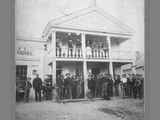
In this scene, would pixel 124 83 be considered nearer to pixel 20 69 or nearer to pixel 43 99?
pixel 43 99

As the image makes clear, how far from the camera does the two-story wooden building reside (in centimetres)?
394

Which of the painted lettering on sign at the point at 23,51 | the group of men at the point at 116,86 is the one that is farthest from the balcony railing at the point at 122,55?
the painted lettering on sign at the point at 23,51

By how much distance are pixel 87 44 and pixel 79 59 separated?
1.09 feet

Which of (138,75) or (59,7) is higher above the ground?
(59,7)

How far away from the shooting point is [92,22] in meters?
4.24

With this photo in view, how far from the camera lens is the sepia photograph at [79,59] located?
3.79 m

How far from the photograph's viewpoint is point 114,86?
431 cm

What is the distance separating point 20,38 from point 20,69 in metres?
0.53

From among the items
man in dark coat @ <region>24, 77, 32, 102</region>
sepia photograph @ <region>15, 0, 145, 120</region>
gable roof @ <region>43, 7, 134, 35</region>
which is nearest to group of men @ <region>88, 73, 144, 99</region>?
sepia photograph @ <region>15, 0, 145, 120</region>

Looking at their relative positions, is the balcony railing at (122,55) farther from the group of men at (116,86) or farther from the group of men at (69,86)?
the group of men at (69,86)

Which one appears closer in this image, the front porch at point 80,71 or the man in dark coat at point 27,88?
the man in dark coat at point 27,88

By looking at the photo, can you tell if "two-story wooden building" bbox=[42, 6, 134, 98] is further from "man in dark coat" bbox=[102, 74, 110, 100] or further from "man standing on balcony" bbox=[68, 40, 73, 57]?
"man in dark coat" bbox=[102, 74, 110, 100]
